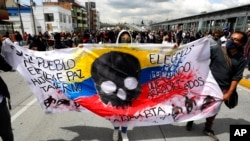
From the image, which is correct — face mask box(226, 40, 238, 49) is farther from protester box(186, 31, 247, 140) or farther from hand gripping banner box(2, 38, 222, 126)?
hand gripping banner box(2, 38, 222, 126)

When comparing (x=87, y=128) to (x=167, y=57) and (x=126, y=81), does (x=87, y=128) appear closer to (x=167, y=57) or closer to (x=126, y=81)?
(x=126, y=81)

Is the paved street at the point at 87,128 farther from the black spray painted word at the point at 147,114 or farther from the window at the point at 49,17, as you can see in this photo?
the window at the point at 49,17

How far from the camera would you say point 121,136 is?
3.76 meters

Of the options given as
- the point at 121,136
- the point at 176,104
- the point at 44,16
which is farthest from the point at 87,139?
the point at 44,16

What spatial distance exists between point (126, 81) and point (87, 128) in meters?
1.35

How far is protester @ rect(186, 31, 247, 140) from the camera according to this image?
3.32m

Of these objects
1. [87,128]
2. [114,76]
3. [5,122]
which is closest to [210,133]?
[114,76]

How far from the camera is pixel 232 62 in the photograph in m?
3.42

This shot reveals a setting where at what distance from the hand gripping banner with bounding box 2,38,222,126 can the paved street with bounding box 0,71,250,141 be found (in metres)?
0.48

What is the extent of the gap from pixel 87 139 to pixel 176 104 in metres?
1.63

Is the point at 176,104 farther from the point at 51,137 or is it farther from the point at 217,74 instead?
the point at 51,137

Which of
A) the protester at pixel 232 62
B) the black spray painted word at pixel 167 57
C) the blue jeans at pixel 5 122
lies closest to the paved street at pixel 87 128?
the protester at pixel 232 62

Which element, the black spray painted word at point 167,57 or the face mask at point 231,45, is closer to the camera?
the face mask at point 231,45

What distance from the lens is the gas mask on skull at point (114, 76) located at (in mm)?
3488
